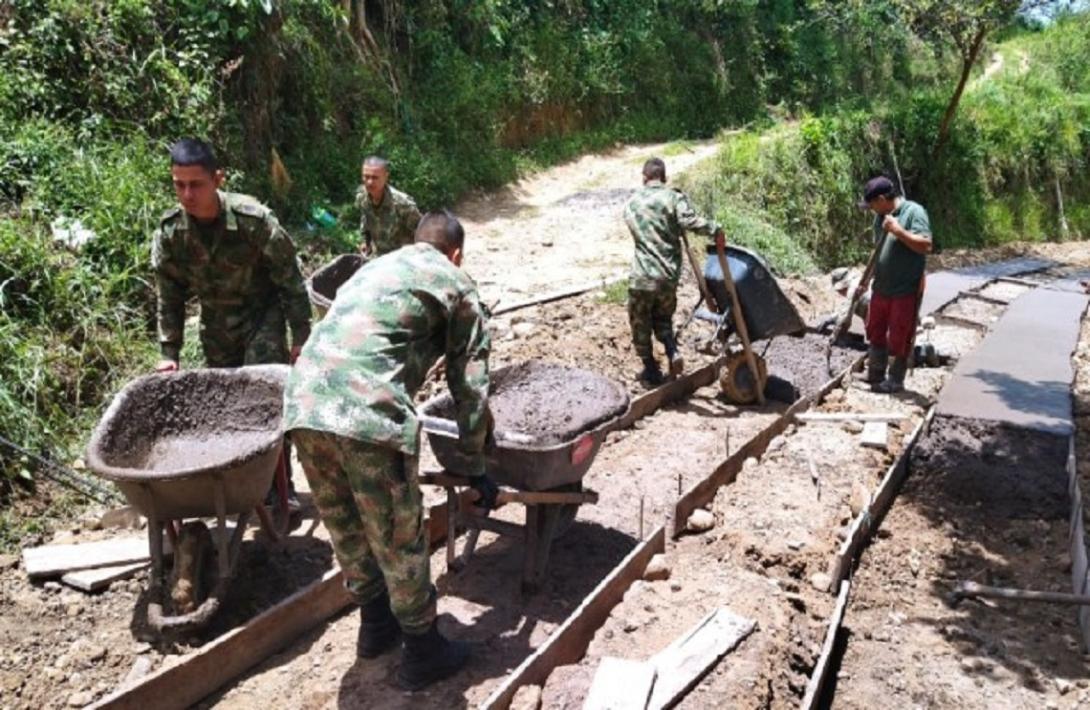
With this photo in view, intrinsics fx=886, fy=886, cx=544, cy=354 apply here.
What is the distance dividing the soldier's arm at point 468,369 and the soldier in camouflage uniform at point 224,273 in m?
1.38

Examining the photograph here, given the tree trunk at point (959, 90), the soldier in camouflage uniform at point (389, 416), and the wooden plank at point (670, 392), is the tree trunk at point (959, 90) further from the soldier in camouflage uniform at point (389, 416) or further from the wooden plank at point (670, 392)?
the soldier in camouflage uniform at point (389, 416)

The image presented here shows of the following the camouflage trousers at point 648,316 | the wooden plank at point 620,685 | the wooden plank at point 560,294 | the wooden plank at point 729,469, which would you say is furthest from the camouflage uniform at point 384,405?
the wooden plank at point 560,294

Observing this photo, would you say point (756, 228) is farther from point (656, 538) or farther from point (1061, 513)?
point (656, 538)

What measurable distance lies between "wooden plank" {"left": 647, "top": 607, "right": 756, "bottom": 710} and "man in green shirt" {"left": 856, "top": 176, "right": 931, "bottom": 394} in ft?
14.1

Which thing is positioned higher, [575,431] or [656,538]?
[575,431]

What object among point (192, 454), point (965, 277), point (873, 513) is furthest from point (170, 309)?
point (965, 277)

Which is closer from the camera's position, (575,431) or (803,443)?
(575,431)

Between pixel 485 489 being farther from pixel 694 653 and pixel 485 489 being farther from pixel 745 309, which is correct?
pixel 745 309

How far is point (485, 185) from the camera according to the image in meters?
13.6

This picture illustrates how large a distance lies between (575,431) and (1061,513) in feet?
12.0

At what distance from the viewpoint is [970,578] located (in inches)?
208


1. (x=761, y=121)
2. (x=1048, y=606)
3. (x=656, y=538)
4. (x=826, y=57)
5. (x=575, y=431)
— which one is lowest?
(x=1048, y=606)

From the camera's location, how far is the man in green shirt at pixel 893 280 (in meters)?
7.20

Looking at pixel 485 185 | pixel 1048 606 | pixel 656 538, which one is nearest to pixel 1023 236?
pixel 485 185
